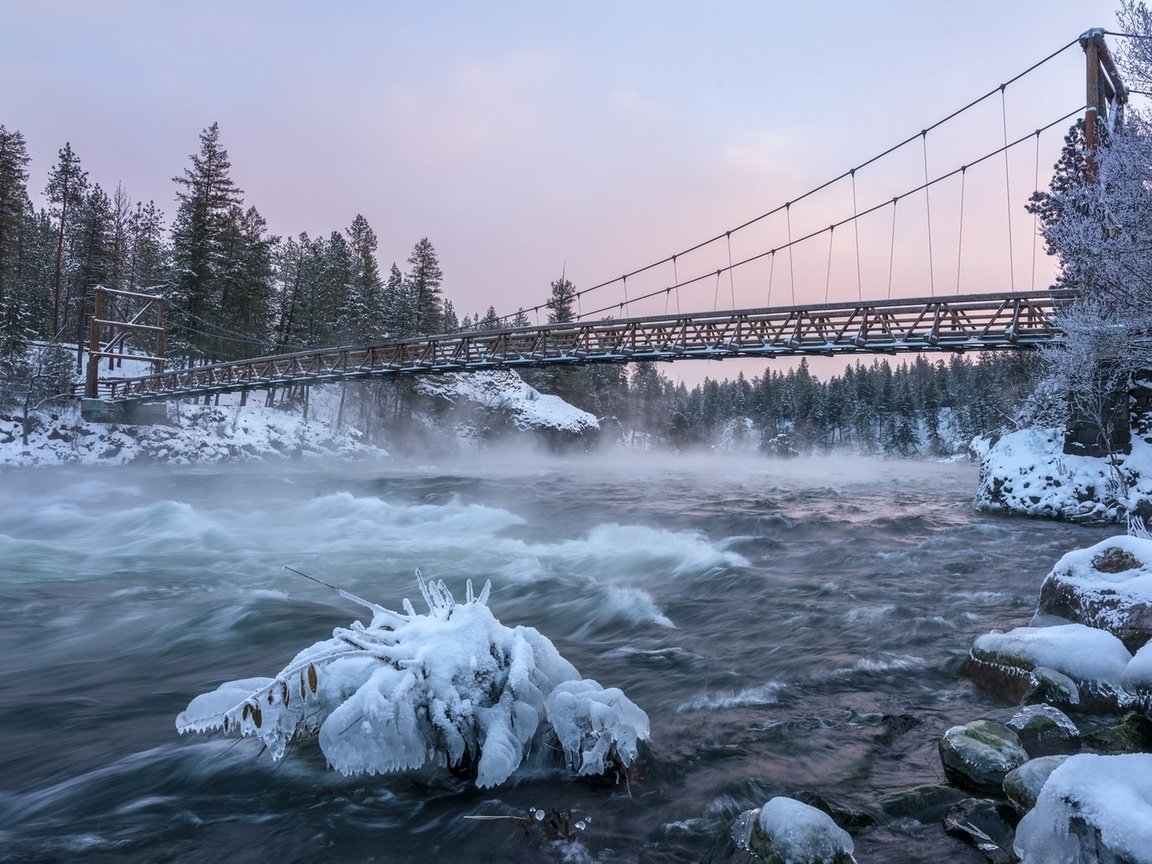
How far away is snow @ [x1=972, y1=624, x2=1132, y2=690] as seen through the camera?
4.22 m

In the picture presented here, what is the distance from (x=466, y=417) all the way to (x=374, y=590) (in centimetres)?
3900

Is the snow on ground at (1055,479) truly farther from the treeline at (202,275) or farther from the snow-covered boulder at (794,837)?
the treeline at (202,275)

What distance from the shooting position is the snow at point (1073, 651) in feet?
13.8

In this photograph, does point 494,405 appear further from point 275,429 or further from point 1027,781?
point 1027,781

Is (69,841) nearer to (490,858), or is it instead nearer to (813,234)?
(490,858)

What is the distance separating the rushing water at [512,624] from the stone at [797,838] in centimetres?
60

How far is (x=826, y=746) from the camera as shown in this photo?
13.2 feet

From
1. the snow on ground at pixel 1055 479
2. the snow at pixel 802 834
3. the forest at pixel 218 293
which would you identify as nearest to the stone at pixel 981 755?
the snow at pixel 802 834

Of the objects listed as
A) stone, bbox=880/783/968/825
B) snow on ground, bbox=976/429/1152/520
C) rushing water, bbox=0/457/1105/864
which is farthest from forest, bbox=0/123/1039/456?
stone, bbox=880/783/968/825

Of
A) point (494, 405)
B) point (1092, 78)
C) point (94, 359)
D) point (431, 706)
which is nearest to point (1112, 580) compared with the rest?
point (431, 706)

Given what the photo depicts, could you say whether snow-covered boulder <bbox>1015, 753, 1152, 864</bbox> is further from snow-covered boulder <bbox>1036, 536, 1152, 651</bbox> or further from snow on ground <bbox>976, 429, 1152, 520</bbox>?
snow on ground <bbox>976, 429, 1152, 520</bbox>

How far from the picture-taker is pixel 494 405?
47250mm

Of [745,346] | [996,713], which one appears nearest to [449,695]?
[996,713]

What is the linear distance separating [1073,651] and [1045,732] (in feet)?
3.67
